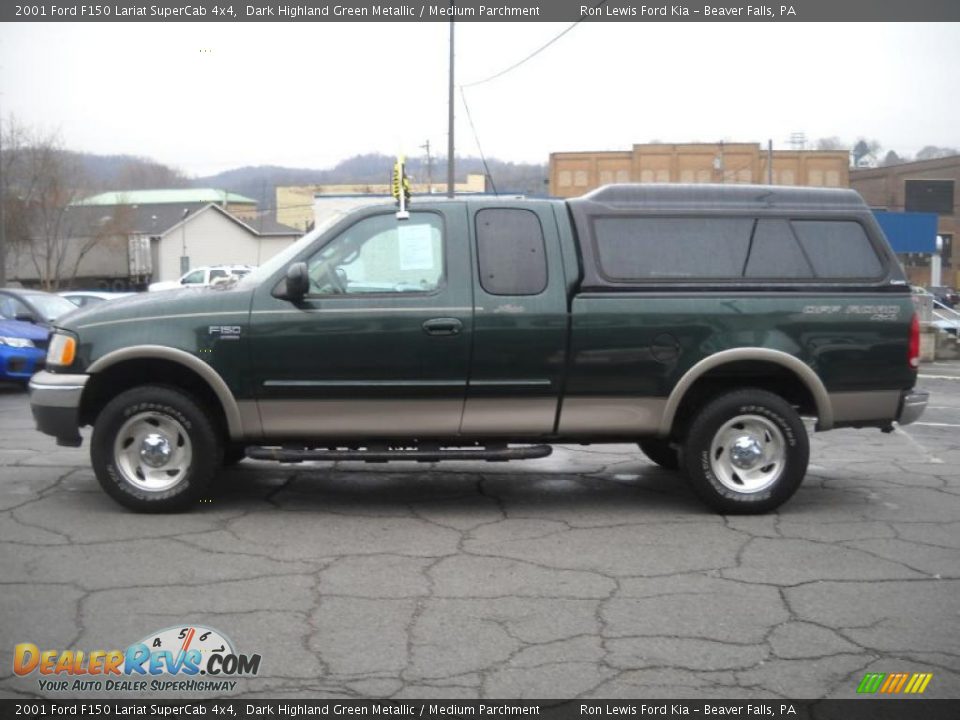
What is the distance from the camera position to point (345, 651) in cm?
406

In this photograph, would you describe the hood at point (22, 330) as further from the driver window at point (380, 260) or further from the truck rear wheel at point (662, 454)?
the truck rear wheel at point (662, 454)

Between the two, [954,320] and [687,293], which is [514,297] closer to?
[687,293]

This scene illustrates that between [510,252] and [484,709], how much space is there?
3.32m

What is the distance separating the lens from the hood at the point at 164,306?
605cm

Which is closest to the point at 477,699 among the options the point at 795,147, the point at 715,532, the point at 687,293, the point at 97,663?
the point at 97,663

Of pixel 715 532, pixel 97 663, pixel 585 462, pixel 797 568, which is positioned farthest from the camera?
pixel 585 462

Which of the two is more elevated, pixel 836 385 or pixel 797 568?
pixel 836 385

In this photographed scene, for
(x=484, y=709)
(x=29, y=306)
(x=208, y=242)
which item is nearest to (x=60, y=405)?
(x=484, y=709)

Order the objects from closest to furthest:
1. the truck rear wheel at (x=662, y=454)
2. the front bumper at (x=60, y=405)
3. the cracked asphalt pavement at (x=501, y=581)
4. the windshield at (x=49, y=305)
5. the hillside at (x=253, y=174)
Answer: the cracked asphalt pavement at (x=501, y=581) < the front bumper at (x=60, y=405) < the truck rear wheel at (x=662, y=454) < the windshield at (x=49, y=305) < the hillside at (x=253, y=174)

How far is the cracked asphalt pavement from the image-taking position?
3912 mm

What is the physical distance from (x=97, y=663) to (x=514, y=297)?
3.25 meters

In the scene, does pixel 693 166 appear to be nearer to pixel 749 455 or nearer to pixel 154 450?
pixel 749 455

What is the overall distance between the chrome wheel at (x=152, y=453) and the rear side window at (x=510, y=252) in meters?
2.19

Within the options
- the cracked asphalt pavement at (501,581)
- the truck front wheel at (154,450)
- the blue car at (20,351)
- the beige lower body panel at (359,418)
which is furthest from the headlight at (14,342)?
the beige lower body panel at (359,418)
